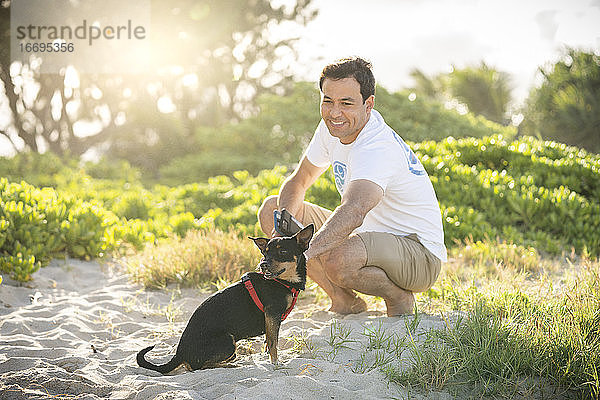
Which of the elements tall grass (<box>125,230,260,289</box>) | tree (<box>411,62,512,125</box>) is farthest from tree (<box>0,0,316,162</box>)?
tall grass (<box>125,230,260,289</box>)

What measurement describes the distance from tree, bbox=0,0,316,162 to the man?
539 inches

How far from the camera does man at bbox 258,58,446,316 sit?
335 cm

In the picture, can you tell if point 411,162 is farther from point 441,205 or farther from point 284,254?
point 441,205

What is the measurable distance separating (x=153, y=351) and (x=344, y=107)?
2.09m

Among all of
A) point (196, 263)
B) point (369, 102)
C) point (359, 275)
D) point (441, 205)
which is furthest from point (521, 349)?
point (441, 205)

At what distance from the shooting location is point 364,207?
3.27 m

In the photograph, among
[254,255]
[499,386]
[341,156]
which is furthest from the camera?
[254,255]

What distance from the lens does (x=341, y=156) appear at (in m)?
3.83

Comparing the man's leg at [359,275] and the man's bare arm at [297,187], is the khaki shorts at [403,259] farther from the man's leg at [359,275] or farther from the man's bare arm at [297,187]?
the man's bare arm at [297,187]

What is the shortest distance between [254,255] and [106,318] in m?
1.61

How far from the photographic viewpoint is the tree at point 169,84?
16703 millimetres

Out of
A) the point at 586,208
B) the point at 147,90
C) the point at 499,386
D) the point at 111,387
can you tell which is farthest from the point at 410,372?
the point at 147,90

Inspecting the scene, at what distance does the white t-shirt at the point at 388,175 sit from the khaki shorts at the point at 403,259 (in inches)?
3.3

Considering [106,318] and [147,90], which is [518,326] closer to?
[106,318]
